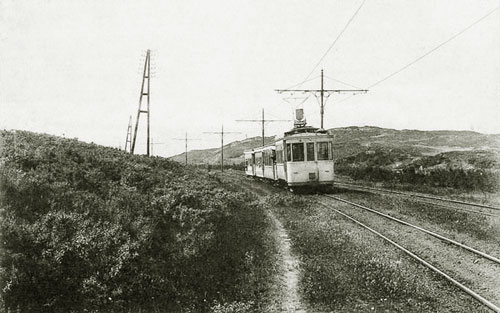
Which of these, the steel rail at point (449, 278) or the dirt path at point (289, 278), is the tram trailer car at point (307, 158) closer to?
the dirt path at point (289, 278)

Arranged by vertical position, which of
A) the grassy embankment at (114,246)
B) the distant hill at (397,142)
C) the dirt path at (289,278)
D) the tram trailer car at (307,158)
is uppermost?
the distant hill at (397,142)

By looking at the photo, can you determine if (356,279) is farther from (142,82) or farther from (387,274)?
(142,82)

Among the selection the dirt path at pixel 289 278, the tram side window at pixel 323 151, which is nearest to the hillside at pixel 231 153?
the tram side window at pixel 323 151

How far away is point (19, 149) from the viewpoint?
11391mm

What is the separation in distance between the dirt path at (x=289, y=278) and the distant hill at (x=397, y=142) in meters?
19.3

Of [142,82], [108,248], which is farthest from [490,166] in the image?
[108,248]

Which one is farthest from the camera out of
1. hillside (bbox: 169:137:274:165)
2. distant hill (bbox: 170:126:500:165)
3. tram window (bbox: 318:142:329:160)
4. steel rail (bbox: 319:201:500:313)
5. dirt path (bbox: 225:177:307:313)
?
hillside (bbox: 169:137:274:165)

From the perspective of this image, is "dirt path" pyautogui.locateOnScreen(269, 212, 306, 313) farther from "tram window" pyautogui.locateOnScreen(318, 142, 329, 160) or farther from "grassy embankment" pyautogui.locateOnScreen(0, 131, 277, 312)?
"tram window" pyautogui.locateOnScreen(318, 142, 329, 160)

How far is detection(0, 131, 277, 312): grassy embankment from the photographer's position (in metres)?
7.02

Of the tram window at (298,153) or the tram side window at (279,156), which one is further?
the tram side window at (279,156)

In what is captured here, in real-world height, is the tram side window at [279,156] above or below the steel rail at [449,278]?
above

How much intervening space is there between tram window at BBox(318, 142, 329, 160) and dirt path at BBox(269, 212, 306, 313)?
9731 millimetres

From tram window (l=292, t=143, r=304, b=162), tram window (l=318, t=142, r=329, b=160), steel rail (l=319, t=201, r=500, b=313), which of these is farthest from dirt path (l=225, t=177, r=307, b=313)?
tram window (l=318, t=142, r=329, b=160)

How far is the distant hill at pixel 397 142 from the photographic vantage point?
204 ft
